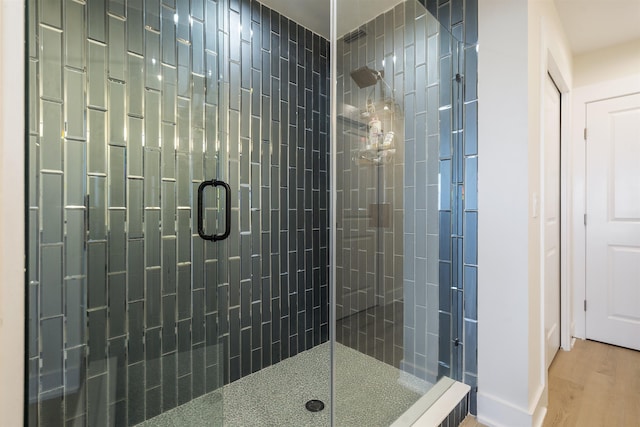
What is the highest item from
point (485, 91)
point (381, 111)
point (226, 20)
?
point (226, 20)

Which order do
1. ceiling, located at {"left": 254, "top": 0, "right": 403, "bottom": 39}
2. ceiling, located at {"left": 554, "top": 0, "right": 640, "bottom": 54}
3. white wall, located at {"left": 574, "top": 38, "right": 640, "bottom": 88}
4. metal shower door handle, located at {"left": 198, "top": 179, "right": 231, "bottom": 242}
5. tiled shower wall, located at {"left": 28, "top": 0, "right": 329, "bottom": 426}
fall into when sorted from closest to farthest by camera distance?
tiled shower wall, located at {"left": 28, "top": 0, "right": 329, "bottom": 426}
ceiling, located at {"left": 254, "top": 0, "right": 403, "bottom": 39}
metal shower door handle, located at {"left": 198, "top": 179, "right": 231, "bottom": 242}
ceiling, located at {"left": 554, "top": 0, "right": 640, "bottom": 54}
white wall, located at {"left": 574, "top": 38, "right": 640, "bottom": 88}

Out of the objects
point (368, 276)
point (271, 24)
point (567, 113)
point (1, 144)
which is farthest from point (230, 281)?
point (567, 113)

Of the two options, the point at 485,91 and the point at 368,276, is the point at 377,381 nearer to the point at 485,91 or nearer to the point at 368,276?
the point at 368,276

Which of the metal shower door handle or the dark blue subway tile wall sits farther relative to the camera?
the dark blue subway tile wall

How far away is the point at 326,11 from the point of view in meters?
2.15

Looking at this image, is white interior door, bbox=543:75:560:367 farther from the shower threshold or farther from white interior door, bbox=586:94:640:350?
the shower threshold

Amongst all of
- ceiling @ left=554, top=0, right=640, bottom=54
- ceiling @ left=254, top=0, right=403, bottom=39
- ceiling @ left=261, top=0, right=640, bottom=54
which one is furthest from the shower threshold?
→ ceiling @ left=554, top=0, right=640, bottom=54

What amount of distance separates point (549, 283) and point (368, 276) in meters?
1.61

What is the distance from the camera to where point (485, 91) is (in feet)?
5.23

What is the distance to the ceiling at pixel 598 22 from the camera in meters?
1.98

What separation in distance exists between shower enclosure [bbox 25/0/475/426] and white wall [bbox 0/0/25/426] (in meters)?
0.17

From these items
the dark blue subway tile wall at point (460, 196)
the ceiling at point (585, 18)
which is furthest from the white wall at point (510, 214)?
the ceiling at point (585, 18)

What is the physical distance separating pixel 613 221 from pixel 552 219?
669 millimetres

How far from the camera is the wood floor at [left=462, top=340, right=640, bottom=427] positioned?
163 centimetres
